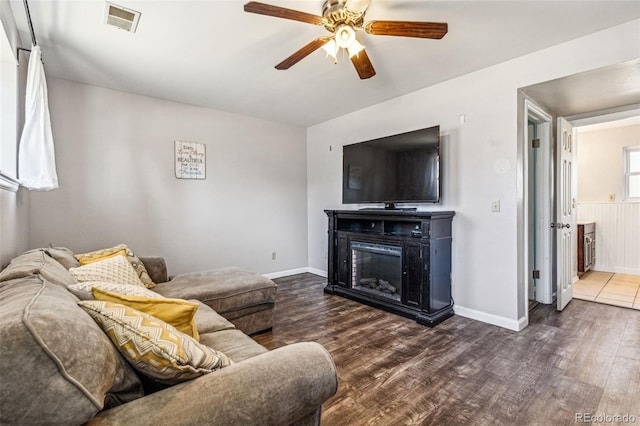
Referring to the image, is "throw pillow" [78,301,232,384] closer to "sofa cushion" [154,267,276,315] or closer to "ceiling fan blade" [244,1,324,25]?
"sofa cushion" [154,267,276,315]

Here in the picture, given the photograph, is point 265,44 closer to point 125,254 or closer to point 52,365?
point 125,254

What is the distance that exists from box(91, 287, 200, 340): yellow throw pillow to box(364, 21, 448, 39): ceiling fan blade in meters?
1.84

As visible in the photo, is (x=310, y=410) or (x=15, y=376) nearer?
(x=15, y=376)

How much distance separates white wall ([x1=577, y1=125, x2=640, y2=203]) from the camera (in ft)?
15.6

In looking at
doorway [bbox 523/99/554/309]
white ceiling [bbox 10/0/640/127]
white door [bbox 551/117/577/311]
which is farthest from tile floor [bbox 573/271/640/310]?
white ceiling [bbox 10/0/640/127]

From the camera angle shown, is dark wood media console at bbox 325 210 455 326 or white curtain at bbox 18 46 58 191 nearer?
white curtain at bbox 18 46 58 191

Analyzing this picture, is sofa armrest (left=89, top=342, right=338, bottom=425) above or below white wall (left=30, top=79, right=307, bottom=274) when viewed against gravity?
below

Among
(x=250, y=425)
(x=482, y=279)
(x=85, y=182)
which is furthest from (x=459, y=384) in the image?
(x=85, y=182)

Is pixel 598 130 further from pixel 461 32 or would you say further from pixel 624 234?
pixel 461 32

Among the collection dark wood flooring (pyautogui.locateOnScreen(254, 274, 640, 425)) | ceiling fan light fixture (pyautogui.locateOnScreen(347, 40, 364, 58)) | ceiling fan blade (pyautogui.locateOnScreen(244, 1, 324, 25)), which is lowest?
dark wood flooring (pyautogui.locateOnScreen(254, 274, 640, 425))

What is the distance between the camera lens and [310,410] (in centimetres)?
99

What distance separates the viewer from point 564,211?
3.26 m

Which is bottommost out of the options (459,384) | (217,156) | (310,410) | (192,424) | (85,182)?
(459,384)

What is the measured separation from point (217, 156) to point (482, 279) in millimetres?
3498
